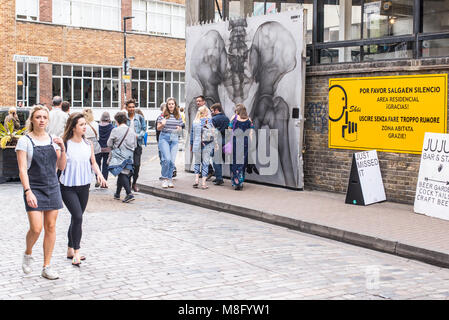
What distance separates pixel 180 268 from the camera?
6.75 meters

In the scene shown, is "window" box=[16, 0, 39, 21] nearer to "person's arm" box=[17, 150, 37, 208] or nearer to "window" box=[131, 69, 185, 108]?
"window" box=[131, 69, 185, 108]

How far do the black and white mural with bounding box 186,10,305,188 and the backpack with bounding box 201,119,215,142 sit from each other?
3.80 ft

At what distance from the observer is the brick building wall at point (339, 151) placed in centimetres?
1068

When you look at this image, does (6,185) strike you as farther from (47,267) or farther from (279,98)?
(47,267)

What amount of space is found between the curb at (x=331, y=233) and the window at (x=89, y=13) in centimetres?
2889

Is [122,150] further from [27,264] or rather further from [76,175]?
[27,264]

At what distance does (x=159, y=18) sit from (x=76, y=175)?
38584mm

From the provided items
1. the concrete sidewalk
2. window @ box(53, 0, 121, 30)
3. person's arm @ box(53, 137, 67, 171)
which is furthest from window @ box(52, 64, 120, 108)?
person's arm @ box(53, 137, 67, 171)

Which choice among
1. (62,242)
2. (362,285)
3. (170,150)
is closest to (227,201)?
(170,150)

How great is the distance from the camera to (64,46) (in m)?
38.4

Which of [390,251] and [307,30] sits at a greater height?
[307,30]

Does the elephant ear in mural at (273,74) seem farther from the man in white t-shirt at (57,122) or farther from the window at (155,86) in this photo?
the window at (155,86)

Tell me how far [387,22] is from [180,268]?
6.80m
